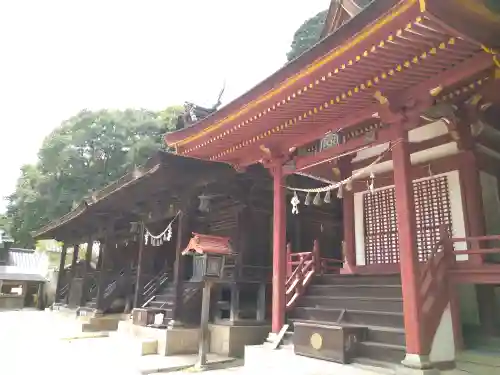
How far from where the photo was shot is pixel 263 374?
7.20m

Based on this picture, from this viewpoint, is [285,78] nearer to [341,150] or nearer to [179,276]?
[341,150]

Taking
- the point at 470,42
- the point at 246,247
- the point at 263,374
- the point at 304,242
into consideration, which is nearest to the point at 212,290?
the point at 246,247

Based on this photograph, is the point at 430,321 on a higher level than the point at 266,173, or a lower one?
lower

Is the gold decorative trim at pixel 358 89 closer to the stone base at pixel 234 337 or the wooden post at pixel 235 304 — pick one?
the wooden post at pixel 235 304

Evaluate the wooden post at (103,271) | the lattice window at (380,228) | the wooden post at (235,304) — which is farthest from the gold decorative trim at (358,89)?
the wooden post at (103,271)

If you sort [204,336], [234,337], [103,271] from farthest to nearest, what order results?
[103,271], [234,337], [204,336]

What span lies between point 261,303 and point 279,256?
2.93 m

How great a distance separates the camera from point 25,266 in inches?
1446

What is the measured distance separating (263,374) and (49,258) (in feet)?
119

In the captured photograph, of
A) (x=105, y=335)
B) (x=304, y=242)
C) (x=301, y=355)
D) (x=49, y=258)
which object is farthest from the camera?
(x=49, y=258)

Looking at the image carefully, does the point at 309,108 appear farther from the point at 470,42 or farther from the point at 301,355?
the point at 301,355

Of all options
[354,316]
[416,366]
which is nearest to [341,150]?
[354,316]

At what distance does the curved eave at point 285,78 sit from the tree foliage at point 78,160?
30.4m

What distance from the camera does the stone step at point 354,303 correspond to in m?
7.08
